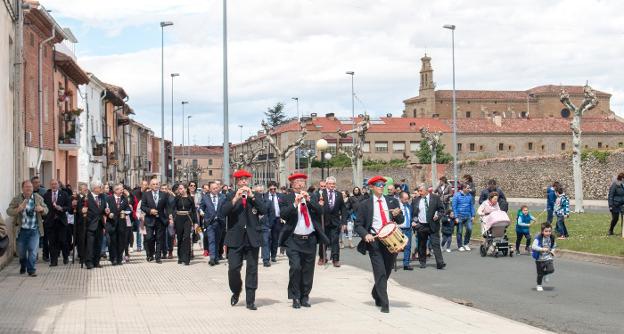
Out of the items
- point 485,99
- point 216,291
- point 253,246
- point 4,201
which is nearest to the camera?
point 253,246

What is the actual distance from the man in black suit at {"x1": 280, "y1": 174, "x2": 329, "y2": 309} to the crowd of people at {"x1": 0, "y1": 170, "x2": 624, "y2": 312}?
0.01 meters

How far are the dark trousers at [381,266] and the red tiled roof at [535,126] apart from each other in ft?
341

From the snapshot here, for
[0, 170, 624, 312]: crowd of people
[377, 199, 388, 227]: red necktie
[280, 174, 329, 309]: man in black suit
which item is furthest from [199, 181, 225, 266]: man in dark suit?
[377, 199, 388, 227]: red necktie

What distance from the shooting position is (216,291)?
13.2m

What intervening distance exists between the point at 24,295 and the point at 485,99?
140553mm

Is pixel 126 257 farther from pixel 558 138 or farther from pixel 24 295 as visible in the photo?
pixel 558 138

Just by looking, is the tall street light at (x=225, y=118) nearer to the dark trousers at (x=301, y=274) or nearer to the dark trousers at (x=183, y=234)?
the dark trousers at (x=183, y=234)

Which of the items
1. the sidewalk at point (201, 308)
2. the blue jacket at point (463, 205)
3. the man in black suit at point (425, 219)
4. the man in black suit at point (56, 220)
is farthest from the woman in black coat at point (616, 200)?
the man in black suit at point (56, 220)

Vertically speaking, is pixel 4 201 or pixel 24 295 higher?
pixel 4 201

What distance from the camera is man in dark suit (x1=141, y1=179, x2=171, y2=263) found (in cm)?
1856

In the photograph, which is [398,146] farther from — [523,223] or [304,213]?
[304,213]

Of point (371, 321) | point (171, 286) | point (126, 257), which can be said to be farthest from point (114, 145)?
point (371, 321)

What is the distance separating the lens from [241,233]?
450 inches

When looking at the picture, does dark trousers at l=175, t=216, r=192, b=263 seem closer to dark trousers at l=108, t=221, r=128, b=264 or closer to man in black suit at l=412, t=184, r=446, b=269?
dark trousers at l=108, t=221, r=128, b=264
